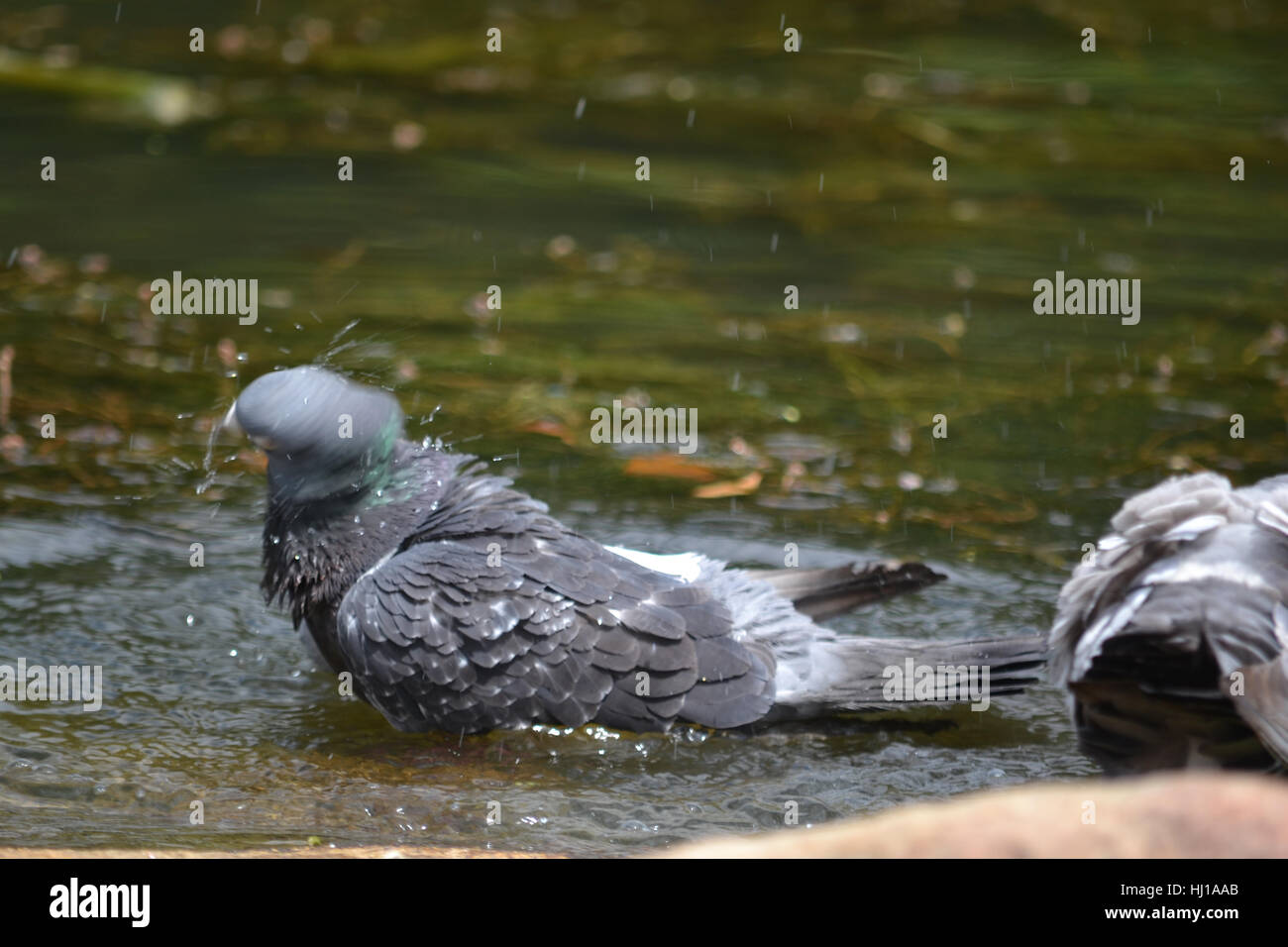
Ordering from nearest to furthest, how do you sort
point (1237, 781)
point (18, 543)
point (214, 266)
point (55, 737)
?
point (1237, 781) < point (55, 737) < point (18, 543) < point (214, 266)

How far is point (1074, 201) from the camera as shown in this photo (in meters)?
9.91

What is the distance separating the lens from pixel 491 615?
4574 mm

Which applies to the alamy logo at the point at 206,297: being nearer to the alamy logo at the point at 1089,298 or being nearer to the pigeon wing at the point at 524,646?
the pigeon wing at the point at 524,646

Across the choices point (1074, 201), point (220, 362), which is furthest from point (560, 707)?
point (1074, 201)

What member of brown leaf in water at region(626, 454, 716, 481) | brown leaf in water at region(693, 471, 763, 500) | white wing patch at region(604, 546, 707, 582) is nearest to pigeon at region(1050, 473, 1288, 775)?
white wing patch at region(604, 546, 707, 582)

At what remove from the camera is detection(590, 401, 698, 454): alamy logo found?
6.80 meters

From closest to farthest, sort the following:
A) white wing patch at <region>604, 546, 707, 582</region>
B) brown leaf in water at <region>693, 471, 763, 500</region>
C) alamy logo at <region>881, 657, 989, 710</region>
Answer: alamy logo at <region>881, 657, 989, 710</region> → white wing patch at <region>604, 546, 707, 582</region> → brown leaf in water at <region>693, 471, 763, 500</region>

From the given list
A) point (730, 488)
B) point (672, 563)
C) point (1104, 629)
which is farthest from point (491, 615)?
point (730, 488)

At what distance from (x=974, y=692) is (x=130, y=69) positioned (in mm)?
8909

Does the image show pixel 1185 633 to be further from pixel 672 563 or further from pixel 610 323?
pixel 610 323

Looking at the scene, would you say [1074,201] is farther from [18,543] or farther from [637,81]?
[18,543]

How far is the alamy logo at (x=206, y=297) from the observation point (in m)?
7.91
